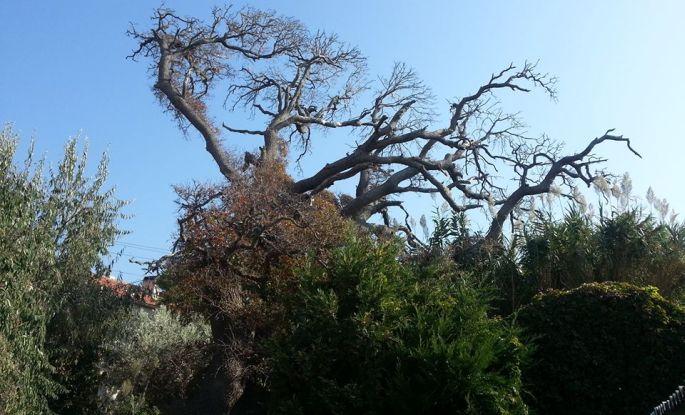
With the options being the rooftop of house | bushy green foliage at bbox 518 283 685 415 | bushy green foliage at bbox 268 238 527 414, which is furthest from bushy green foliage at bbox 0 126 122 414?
bushy green foliage at bbox 518 283 685 415

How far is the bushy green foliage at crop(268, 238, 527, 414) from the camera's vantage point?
12.0 metres

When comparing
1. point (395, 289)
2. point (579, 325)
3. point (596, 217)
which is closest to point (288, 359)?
point (395, 289)

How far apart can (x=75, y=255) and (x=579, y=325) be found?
29.7ft

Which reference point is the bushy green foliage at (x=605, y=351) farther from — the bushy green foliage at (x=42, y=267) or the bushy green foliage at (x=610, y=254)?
the bushy green foliage at (x=42, y=267)

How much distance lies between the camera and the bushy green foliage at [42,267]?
11.8 metres

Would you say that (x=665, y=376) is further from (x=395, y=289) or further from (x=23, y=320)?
(x=23, y=320)

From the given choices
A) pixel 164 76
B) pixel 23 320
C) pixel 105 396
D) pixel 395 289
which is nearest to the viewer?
pixel 23 320

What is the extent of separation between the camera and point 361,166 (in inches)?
936

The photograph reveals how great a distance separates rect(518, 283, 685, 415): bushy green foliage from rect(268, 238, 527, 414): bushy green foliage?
3.85 ft

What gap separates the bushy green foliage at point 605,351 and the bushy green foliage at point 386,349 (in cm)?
117

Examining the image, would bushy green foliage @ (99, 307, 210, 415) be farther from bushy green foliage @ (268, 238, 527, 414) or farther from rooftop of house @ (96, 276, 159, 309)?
bushy green foliage @ (268, 238, 527, 414)

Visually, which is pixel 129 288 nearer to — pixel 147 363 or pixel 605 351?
pixel 147 363

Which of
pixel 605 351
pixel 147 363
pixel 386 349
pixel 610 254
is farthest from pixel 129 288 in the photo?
pixel 610 254

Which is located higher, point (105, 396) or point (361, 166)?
point (361, 166)
